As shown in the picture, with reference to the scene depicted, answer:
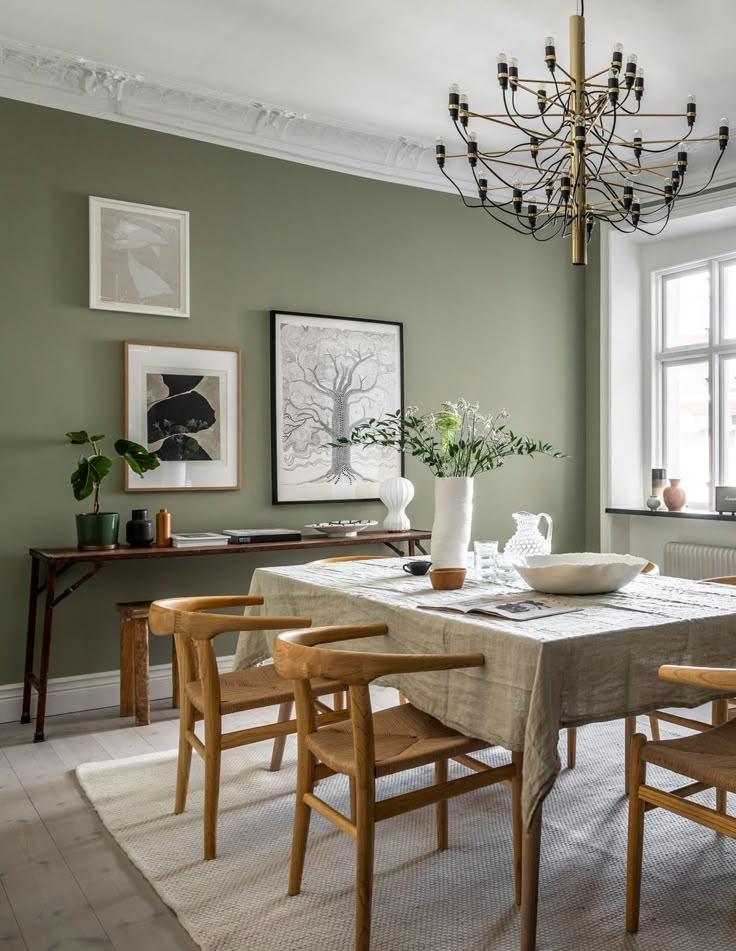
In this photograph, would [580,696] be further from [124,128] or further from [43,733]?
[124,128]

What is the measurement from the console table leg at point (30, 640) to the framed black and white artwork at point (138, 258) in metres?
1.33

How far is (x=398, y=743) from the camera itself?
2.25 meters

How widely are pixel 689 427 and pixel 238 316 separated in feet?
10.3

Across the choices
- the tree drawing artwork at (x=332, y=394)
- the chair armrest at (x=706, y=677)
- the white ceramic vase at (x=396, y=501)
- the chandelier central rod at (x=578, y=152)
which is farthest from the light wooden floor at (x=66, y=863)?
the chandelier central rod at (x=578, y=152)

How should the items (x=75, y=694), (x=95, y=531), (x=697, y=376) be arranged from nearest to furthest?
(x=95, y=531)
(x=75, y=694)
(x=697, y=376)

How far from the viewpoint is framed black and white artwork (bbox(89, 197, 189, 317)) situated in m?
4.23

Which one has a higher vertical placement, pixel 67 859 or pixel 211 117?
pixel 211 117

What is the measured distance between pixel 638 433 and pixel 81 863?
181 inches

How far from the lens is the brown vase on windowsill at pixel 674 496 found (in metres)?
5.49

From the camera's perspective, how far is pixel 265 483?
474 cm

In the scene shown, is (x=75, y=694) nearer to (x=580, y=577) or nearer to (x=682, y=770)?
(x=580, y=577)

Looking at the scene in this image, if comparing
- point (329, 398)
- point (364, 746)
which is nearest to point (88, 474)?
point (329, 398)

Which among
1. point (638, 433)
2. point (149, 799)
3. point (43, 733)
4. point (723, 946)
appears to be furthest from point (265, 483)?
point (723, 946)

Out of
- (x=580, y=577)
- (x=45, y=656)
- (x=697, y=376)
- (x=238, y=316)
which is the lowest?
(x=45, y=656)
